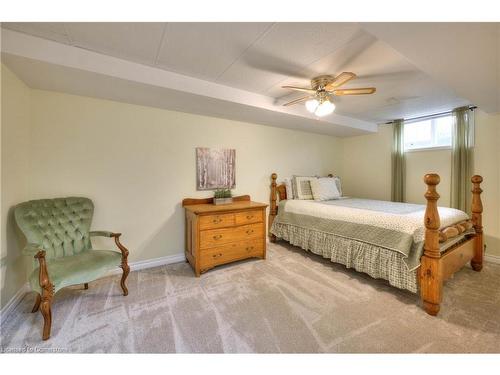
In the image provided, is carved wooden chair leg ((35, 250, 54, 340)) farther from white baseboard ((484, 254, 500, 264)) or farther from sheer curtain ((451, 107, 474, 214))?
white baseboard ((484, 254, 500, 264))

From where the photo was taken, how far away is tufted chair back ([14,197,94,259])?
1849mm

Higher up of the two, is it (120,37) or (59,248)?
(120,37)

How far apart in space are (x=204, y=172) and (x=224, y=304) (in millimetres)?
1798

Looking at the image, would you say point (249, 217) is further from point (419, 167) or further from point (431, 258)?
point (419, 167)

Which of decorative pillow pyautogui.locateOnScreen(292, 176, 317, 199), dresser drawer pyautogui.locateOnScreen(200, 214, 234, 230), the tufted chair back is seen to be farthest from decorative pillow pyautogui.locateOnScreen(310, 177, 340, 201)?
the tufted chair back

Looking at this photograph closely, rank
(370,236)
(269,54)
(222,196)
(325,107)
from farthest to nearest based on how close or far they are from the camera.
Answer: (222,196)
(370,236)
(325,107)
(269,54)

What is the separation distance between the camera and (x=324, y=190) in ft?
11.9

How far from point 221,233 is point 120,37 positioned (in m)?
2.12

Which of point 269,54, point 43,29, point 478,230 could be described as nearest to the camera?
point 43,29

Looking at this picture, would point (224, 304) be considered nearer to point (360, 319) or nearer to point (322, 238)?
point (360, 319)

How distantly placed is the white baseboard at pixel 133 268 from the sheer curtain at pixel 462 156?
4142 millimetres

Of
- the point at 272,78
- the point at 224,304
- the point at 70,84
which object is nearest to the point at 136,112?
the point at 70,84

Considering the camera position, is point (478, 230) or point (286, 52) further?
point (478, 230)

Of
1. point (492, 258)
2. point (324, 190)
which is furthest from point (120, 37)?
point (492, 258)
